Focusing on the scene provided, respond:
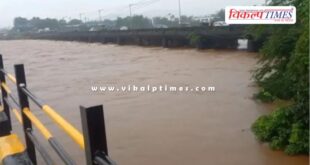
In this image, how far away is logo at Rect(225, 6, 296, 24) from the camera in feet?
25.0

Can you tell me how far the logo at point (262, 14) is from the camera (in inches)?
300

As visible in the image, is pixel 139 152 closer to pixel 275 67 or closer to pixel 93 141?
pixel 275 67

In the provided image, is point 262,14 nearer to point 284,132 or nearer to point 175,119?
point 175,119

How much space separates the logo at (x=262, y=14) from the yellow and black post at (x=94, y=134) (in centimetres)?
639

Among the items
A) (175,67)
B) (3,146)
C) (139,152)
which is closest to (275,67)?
(139,152)

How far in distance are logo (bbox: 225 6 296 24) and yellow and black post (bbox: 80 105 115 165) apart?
21.0ft

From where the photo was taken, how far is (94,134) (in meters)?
1.72

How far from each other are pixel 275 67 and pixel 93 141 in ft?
22.5

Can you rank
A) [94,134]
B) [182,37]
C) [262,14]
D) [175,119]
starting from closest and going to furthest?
[94,134] < [175,119] < [262,14] < [182,37]

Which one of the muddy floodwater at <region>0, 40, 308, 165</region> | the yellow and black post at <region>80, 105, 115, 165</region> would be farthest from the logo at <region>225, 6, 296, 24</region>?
the yellow and black post at <region>80, 105, 115, 165</region>

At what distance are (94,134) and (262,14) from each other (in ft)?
26.4

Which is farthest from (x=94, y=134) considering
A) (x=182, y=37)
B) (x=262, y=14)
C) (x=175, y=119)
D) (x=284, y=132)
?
(x=182, y=37)

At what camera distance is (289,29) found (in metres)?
7.74

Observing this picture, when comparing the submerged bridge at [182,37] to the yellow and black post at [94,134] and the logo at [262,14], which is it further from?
the yellow and black post at [94,134]
